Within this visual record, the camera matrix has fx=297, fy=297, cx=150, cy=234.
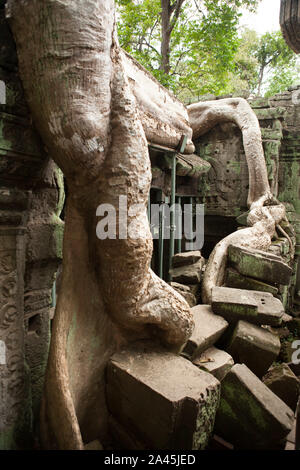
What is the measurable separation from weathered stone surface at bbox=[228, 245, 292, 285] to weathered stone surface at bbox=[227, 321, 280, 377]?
0.99m

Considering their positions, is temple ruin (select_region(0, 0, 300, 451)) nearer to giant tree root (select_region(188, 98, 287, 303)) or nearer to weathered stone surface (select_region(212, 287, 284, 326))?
weathered stone surface (select_region(212, 287, 284, 326))

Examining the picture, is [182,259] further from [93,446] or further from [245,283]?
[93,446]

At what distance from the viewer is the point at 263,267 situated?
2.89m

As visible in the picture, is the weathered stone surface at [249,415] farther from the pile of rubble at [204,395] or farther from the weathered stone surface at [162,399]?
the weathered stone surface at [162,399]

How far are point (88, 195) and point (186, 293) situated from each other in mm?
1901

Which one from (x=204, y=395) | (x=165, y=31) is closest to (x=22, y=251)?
(x=204, y=395)

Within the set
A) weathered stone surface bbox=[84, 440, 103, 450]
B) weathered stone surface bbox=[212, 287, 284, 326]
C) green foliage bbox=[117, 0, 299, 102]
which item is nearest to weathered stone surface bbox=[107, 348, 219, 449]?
weathered stone surface bbox=[84, 440, 103, 450]

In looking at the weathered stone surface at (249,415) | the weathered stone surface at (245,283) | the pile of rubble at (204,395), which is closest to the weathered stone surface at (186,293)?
the weathered stone surface at (245,283)

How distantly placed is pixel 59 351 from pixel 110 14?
50.0 inches

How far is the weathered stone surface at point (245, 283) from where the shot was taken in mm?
2861

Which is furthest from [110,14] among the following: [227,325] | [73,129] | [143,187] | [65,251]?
[227,325]

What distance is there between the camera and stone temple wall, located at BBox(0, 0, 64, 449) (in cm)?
107

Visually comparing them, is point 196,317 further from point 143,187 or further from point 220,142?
point 220,142

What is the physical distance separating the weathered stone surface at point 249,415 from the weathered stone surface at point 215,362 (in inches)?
10.6
